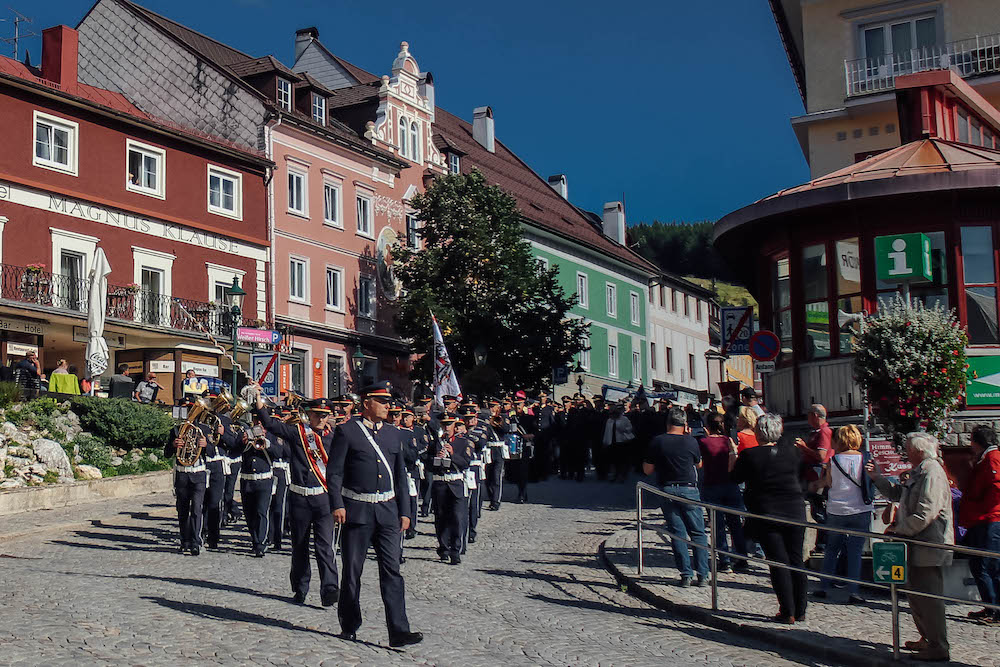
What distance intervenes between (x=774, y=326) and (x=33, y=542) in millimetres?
11458

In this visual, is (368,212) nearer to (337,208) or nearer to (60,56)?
(337,208)

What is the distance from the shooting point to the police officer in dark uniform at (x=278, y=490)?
16.3m

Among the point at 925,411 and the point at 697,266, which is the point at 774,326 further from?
the point at 697,266

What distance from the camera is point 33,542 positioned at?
17.3 m

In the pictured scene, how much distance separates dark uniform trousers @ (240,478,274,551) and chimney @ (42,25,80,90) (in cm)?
2342

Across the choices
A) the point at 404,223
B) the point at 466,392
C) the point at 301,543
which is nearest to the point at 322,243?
the point at 404,223

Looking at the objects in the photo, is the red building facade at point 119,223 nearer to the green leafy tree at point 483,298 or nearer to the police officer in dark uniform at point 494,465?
the green leafy tree at point 483,298

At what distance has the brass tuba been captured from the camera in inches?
653

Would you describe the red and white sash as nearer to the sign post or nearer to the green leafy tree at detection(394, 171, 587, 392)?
the sign post

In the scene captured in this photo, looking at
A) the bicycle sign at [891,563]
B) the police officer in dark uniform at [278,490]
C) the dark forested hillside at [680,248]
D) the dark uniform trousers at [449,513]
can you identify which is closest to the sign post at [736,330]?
the dark uniform trousers at [449,513]

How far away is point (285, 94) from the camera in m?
42.1

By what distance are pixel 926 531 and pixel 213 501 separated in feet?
31.9

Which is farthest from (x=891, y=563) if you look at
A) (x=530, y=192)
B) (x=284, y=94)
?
(x=530, y=192)

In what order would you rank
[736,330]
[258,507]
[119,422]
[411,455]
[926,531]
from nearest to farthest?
1. [926,531]
2. [258,507]
3. [411,455]
4. [736,330]
5. [119,422]
